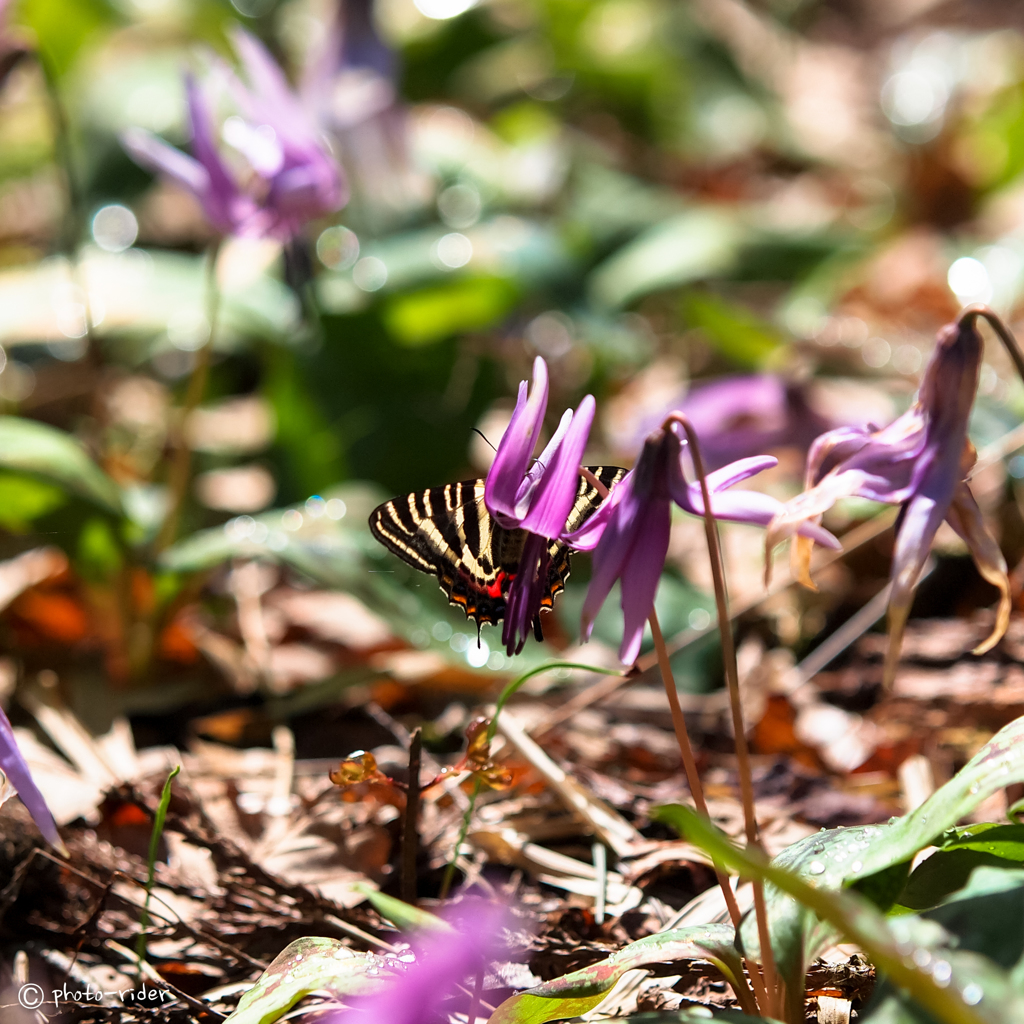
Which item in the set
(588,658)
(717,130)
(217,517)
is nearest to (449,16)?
(717,130)

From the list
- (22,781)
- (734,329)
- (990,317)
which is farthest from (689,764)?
(734,329)

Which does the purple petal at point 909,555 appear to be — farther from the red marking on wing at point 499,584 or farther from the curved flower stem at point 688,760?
the red marking on wing at point 499,584

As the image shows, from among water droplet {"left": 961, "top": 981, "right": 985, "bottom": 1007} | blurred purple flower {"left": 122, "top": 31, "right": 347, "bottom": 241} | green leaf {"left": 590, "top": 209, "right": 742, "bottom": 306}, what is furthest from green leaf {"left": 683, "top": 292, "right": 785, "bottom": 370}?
water droplet {"left": 961, "top": 981, "right": 985, "bottom": 1007}

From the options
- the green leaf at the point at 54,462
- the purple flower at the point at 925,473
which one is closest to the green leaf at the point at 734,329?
the green leaf at the point at 54,462

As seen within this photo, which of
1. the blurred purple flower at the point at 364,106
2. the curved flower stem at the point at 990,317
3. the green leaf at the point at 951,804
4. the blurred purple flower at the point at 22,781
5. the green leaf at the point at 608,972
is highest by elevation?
the blurred purple flower at the point at 364,106

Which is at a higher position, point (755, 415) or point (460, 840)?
point (755, 415)

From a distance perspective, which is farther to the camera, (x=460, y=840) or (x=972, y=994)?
(x=460, y=840)

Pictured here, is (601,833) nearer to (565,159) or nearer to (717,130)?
(565,159)

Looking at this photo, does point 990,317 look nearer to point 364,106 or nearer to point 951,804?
point 951,804
